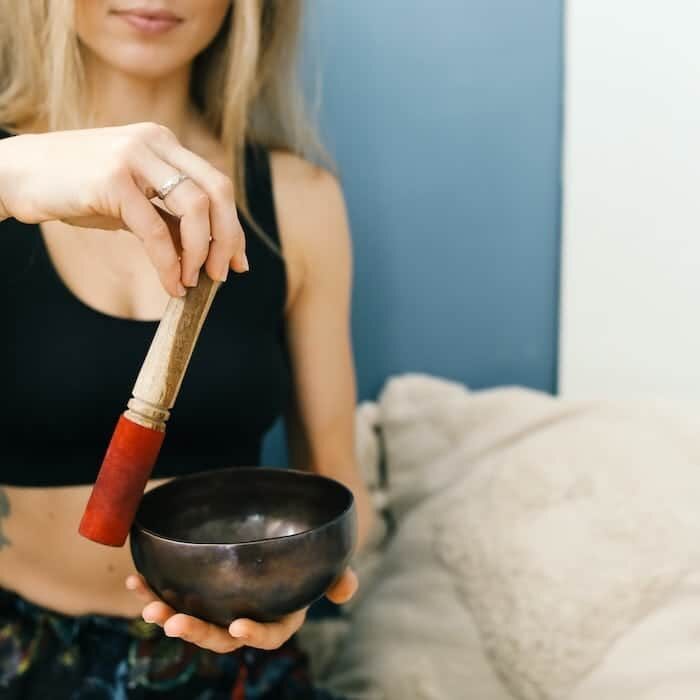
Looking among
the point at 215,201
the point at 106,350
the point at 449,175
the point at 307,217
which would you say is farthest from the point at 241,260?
the point at 449,175

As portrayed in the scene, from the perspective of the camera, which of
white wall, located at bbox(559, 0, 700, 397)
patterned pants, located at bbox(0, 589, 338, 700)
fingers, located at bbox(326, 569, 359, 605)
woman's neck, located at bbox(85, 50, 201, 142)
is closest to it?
fingers, located at bbox(326, 569, 359, 605)

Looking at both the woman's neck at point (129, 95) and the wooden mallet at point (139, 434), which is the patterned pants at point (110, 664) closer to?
the wooden mallet at point (139, 434)

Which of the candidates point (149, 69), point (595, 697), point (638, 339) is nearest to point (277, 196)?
point (149, 69)

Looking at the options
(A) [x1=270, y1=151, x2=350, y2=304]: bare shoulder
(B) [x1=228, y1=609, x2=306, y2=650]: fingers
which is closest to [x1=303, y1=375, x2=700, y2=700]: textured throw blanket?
(A) [x1=270, y1=151, x2=350, y2=304]: bare shoulder

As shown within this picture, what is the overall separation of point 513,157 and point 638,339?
1.06ft

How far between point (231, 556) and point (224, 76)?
0.71 metres

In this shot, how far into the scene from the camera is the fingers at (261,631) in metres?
0.72

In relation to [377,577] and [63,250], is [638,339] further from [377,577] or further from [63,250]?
[63,250]

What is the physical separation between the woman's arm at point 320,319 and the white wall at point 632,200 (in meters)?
0.37

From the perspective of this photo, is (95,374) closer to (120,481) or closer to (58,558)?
(58,558)

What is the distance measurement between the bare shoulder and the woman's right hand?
0.43 m

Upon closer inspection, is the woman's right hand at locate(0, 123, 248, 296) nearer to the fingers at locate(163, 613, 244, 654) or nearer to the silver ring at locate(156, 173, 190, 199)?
the silver ring at locate(156, 173, 190, 199)

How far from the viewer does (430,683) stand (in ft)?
3.70

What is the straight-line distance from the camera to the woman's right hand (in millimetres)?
707
